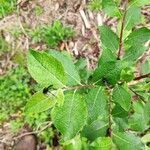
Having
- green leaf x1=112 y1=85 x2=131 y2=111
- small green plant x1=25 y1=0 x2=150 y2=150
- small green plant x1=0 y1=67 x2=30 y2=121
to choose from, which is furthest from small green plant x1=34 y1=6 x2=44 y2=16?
green leaf x1=112 y1=85 x2=131 y2=111

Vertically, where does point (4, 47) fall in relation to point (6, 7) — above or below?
below

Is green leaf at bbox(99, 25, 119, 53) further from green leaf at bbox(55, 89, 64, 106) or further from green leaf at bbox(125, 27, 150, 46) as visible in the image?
green leaf at bbox(55, 89, 64, 106)

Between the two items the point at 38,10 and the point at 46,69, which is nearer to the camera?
the point at 46,69

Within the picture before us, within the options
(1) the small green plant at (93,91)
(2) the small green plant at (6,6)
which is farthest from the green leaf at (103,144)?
(2) the small green plant at (6,6)

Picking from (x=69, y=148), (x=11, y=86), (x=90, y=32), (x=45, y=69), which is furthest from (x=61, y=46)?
(x=45, y=69)

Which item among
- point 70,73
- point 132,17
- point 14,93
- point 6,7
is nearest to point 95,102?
point 70,73

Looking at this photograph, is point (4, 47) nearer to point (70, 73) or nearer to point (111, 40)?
point (111, 40)

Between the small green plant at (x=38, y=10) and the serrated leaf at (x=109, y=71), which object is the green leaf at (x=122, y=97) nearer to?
the serrated leaf at (x=109, y=71)
